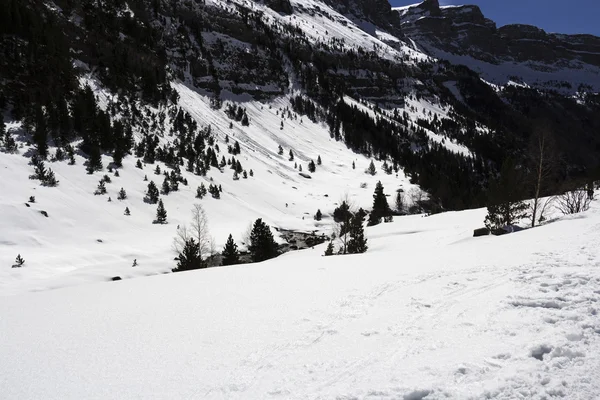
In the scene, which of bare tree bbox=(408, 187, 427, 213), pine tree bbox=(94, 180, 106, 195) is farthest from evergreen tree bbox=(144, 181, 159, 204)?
bare tree bbox=(408, 187, 427, 213)

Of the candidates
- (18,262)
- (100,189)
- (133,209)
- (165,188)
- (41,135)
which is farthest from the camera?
(165,188)

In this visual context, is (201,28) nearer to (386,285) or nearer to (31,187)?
(31,187)

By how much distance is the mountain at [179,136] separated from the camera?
38.0 m

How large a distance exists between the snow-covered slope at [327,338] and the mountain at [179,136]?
18.9 m

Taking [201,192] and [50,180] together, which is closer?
[50,180]

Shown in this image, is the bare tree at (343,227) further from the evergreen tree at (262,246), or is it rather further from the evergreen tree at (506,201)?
the evergreen tree at (506,201)

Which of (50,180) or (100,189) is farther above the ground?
(50,180)

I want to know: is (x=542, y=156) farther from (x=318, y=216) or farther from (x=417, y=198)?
(x=417, y=198)

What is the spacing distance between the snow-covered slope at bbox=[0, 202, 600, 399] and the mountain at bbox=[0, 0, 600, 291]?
18906 millimetres

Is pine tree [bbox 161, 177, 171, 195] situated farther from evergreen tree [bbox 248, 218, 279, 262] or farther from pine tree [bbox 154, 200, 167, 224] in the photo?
evergreen tree [bbox 248, 218, 279, 262]

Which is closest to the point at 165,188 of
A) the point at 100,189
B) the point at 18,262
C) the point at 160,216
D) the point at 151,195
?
the point at 151,195

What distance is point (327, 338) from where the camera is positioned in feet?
18.6

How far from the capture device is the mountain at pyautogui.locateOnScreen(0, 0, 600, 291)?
37969 mm

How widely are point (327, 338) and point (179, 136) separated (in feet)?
280
